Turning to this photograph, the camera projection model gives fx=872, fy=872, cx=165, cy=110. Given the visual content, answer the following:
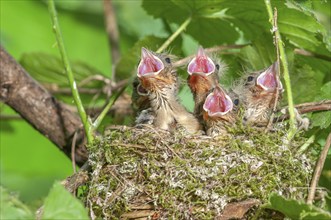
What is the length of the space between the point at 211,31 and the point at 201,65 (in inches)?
7.8

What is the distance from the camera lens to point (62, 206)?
1.82 m

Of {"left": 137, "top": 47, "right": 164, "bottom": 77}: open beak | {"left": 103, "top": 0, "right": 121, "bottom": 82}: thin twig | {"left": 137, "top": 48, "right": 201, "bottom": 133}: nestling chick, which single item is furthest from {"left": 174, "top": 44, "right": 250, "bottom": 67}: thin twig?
{"left": 103, "top": 0, "right": 121, "bottom": 82}: thin twig

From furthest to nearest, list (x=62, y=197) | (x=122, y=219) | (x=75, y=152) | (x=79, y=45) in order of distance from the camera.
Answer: (x=79, y=45) < (x=75, y=152) < (x=122, y=219) < (x=62, y=197)

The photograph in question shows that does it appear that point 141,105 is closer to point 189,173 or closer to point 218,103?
point 218,103

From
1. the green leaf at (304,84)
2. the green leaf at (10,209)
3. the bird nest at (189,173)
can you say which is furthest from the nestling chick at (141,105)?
the green leaf at (10,209)

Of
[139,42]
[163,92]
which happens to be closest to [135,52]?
[139,42]

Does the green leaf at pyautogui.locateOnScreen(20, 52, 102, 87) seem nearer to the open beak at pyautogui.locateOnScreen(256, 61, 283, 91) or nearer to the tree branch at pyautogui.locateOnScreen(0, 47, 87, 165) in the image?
the tree branch at pyautogui.locateOnScreen(0, 47, 87, 165)

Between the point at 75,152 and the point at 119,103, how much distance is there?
0.46m

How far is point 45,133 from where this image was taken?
3193 mm

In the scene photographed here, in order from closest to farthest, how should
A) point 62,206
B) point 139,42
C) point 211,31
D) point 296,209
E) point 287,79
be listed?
point 62,206 → point 296,209 → point 287,79 → point 211,31 → point 139,42

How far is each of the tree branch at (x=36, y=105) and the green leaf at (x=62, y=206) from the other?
1.32 m

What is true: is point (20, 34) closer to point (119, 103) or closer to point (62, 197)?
point (119, 103)

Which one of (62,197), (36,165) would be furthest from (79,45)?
(62,197)

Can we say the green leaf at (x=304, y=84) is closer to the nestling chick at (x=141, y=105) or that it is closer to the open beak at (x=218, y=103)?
the open beak at (x=218, y=103)
